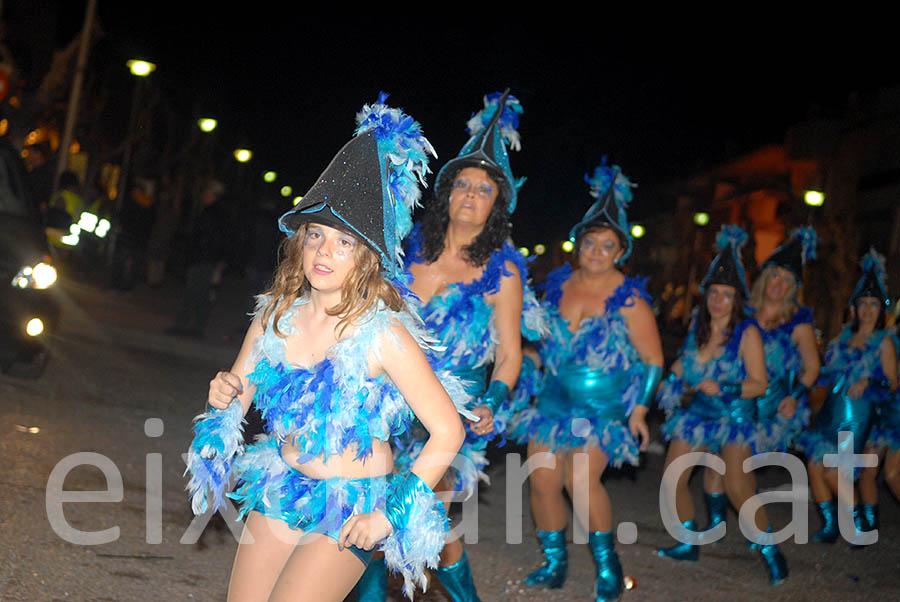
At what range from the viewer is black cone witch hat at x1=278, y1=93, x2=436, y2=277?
9.44 ft

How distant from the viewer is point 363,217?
9.41 ft

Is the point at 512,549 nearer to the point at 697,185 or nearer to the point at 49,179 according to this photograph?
the point at 49,179

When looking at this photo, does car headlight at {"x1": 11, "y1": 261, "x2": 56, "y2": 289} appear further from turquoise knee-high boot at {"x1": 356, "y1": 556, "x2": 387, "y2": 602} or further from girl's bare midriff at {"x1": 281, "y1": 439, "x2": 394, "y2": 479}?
girl's bare midriff at {"x1": 281, "y1": 439, "x2": 394, "y2": 479}

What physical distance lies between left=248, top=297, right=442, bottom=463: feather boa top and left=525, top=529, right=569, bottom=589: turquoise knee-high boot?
2584 mm

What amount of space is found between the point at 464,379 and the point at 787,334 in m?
4.01

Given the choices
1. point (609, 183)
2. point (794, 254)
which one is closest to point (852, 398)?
point (794, 254)

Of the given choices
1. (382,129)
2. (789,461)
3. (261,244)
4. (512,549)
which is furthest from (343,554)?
(261,244)

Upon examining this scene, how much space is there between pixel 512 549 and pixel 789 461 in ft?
15.5

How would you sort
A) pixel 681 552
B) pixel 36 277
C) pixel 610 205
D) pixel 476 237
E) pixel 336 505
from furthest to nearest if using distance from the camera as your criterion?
pixel 36 277, pixel 681 552, pixel 610 205, pixel 476 237, pixel 336 505

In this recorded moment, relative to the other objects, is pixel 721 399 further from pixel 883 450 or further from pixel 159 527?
pixel 159 527

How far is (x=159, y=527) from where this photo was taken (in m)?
5.28

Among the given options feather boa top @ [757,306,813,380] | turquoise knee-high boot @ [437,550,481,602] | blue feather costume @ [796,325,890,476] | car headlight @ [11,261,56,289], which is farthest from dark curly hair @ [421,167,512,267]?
blue feather costume @ [796,325,890,476]

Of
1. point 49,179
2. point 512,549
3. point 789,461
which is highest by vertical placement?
point 49,179

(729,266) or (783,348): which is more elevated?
(729,266)
